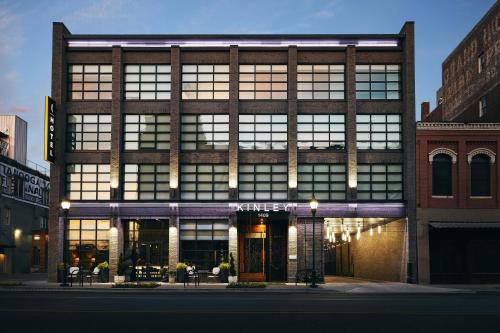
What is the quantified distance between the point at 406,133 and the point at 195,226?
602 inches

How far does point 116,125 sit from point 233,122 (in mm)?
7863

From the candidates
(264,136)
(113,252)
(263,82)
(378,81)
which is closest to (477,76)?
(378,81)

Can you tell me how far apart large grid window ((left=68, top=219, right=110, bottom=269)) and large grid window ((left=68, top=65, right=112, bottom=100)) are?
8.52 m

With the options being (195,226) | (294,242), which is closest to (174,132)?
(195,226)

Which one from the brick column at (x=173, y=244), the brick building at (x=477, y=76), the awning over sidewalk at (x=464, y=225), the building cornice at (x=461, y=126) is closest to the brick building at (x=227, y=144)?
the brick column at (x=173, y=244)

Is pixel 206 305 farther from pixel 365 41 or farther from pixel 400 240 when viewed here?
pixel 365 41

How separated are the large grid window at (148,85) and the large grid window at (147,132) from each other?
139 cm

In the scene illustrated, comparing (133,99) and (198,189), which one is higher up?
(133,99)

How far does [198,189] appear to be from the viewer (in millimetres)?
42844

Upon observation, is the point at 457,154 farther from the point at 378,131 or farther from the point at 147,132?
the point at 147,132

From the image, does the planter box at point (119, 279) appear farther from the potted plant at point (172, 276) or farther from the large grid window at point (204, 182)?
the large grid window at point (204, 182)

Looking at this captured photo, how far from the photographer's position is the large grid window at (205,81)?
43562 mm

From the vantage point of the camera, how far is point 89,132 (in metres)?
43.4

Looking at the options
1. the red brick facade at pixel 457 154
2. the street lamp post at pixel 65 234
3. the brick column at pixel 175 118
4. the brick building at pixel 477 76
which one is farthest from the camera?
the brick building at pixel 477 76
